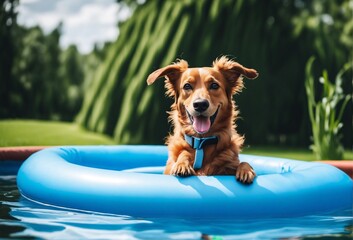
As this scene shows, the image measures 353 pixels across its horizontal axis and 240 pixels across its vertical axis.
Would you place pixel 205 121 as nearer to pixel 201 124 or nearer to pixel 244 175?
pixel 201 124

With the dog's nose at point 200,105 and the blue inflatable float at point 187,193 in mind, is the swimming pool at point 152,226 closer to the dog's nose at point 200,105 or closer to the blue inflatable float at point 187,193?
the blue inflatable float at point 187,193

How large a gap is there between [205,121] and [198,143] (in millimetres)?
227

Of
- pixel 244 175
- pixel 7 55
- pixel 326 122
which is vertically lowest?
pixel 244 175

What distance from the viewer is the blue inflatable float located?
12.1ft

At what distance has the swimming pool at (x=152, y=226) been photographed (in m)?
3.25

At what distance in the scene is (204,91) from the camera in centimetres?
387

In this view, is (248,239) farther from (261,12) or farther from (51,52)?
(51,52)

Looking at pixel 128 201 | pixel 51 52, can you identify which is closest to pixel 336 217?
pixel 128 201

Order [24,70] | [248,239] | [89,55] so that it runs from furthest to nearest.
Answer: [89,55] → [24,70] → [248,239]

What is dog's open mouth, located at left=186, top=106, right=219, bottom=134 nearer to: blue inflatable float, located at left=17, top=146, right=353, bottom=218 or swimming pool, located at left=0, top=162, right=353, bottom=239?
blue inflatable float, located at left=17, top=146, right=353, bottom=218

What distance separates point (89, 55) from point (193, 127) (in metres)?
26.6

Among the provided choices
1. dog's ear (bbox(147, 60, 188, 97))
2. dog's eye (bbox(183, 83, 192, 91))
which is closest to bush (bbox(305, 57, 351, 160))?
dog's ear (bbox(147, 60, 188, 97))

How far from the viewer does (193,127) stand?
3.90m

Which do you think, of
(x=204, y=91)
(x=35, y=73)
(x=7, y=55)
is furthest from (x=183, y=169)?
(x=35, y=73)
